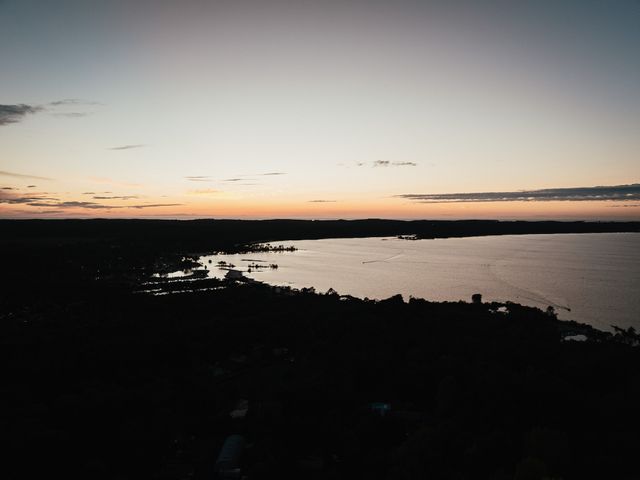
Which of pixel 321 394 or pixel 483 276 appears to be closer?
pixel 321 394

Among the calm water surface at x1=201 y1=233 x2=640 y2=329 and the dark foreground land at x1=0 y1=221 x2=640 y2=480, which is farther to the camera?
the calm water surface at x1=201 y1=233 x2=640 y2=329

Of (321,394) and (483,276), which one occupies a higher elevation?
(321,394)

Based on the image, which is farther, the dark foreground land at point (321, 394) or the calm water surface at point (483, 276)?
the calm water surface at point (483, 276)
